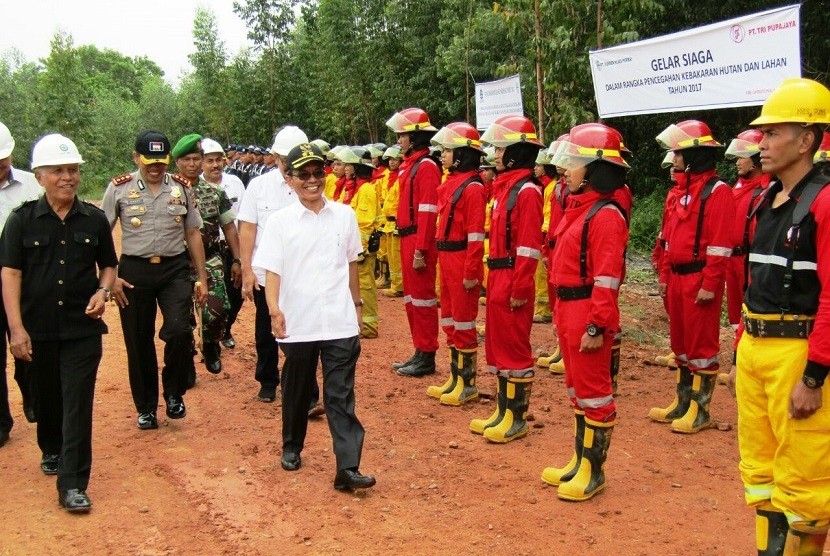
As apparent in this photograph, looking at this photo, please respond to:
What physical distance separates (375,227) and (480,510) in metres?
6.76

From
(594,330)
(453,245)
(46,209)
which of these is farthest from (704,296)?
(46,209)

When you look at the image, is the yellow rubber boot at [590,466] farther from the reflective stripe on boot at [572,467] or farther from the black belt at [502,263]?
the black belt at [502,263]

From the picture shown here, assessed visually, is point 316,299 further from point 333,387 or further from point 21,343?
point 21,343

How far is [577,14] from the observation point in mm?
14016

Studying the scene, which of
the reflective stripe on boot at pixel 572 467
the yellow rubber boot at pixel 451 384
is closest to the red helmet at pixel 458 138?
the yellow rubber boot at pixel 451 384

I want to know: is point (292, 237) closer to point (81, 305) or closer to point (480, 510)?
point (81, 305)

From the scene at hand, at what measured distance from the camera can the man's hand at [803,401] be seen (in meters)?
3.63

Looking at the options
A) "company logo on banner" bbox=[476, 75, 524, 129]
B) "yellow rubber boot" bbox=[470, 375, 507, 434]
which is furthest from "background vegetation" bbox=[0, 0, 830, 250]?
"yellow rubber boot" bbox=[470, 375, 507, 434]

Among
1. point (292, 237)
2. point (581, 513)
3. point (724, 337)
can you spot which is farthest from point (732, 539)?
point (724, 337)

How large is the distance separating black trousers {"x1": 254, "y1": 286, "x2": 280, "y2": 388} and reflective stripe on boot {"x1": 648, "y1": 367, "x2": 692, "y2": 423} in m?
3.55

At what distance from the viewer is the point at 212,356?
866 cm

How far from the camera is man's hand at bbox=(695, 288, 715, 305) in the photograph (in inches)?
259

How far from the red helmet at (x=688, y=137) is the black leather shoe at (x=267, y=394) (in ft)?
14.0

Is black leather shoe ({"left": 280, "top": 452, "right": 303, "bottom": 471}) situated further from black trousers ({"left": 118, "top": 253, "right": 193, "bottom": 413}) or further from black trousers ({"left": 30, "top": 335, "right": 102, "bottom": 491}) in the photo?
black trousers ({"left": 118, "top": 253, "right": 193, "bottom": 413})
